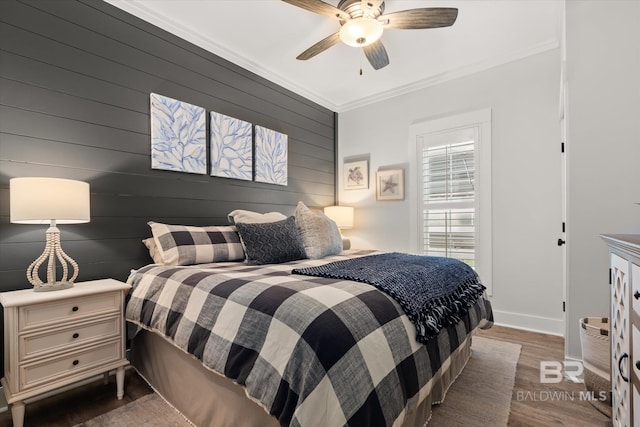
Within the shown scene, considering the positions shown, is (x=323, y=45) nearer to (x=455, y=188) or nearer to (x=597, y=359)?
(x=455, y=188)

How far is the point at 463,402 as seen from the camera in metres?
1.73

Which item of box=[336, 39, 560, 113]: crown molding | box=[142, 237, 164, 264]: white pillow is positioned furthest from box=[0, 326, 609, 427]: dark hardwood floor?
box=[336, 39, 560, 113]: crown molding

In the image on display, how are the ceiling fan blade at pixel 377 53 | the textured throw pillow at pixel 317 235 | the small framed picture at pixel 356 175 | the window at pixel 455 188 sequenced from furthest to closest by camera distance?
the small framed picture at pixel 356 175 < the window at pixel 455 188 < the textured throw pillow at pixel 317 235 < the ceiling fan blade at pixel 377 53

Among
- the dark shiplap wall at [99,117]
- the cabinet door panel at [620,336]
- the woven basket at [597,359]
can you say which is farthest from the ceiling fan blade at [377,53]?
the woven basket at [597,359]

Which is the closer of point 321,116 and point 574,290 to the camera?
point 574,290

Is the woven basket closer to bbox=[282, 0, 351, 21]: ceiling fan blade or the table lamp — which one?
bbox=[282, 0, 351, 21]: ceiling fan blade

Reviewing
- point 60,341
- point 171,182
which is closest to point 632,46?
point 171,182

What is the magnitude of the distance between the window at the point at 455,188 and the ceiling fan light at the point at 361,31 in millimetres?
1720

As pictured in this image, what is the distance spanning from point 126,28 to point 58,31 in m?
0.46

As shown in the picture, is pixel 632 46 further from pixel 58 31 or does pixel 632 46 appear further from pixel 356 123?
pixel 58 31

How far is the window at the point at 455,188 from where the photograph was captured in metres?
3.23

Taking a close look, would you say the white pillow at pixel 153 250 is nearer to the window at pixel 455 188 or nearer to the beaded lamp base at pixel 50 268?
the beaded lamp base at pixel 50 268

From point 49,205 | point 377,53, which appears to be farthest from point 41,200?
point 377,53

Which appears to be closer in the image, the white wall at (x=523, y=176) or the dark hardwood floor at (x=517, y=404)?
the dark hardwood floor at (x=517, y=404)
